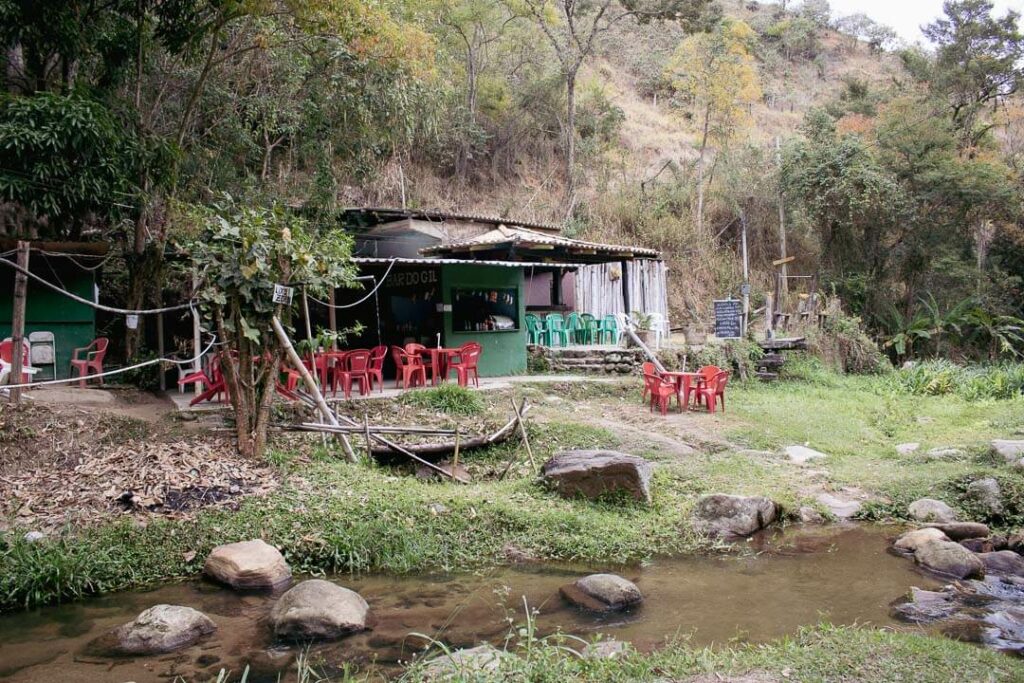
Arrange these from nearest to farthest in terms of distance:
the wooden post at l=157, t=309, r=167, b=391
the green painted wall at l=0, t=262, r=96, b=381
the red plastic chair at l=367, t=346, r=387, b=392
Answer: the green painted wall at l=0, t=262, r=96, b=381, the wooden post at l=157, t=309, r=167, b=391, the red plastic chair at l=367, t=346, r=387, b=392

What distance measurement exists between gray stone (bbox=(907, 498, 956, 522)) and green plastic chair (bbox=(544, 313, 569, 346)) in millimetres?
8721

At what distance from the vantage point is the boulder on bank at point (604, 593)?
5934 millimetres

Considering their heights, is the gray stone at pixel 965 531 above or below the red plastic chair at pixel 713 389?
below

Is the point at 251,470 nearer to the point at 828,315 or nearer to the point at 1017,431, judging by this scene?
the point at 1017,431

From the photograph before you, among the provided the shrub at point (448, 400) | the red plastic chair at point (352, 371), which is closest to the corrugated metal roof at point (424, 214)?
the red plastic chair at point (352, 371)

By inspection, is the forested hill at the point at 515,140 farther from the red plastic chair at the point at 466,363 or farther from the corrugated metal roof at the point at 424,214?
the red plastic chair at the point at 466,363

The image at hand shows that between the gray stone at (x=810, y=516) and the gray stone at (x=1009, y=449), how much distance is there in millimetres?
2805

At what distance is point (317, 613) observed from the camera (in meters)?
5.35

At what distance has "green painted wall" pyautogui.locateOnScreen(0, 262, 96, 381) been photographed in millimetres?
11078

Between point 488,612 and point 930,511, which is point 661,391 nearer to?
point 930,511

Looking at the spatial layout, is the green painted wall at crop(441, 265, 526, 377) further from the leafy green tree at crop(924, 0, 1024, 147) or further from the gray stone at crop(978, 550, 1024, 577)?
the leafy green tree at crop(924, 0, 1024, 147)

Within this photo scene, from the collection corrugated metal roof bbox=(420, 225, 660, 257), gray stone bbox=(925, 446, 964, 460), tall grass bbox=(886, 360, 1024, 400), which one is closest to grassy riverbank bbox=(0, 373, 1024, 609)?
gray stone bbox=(925, 446, 964, 460)

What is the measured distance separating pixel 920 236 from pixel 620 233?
8258 millimetres

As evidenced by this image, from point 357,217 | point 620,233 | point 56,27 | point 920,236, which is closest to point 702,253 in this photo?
point 620,233
